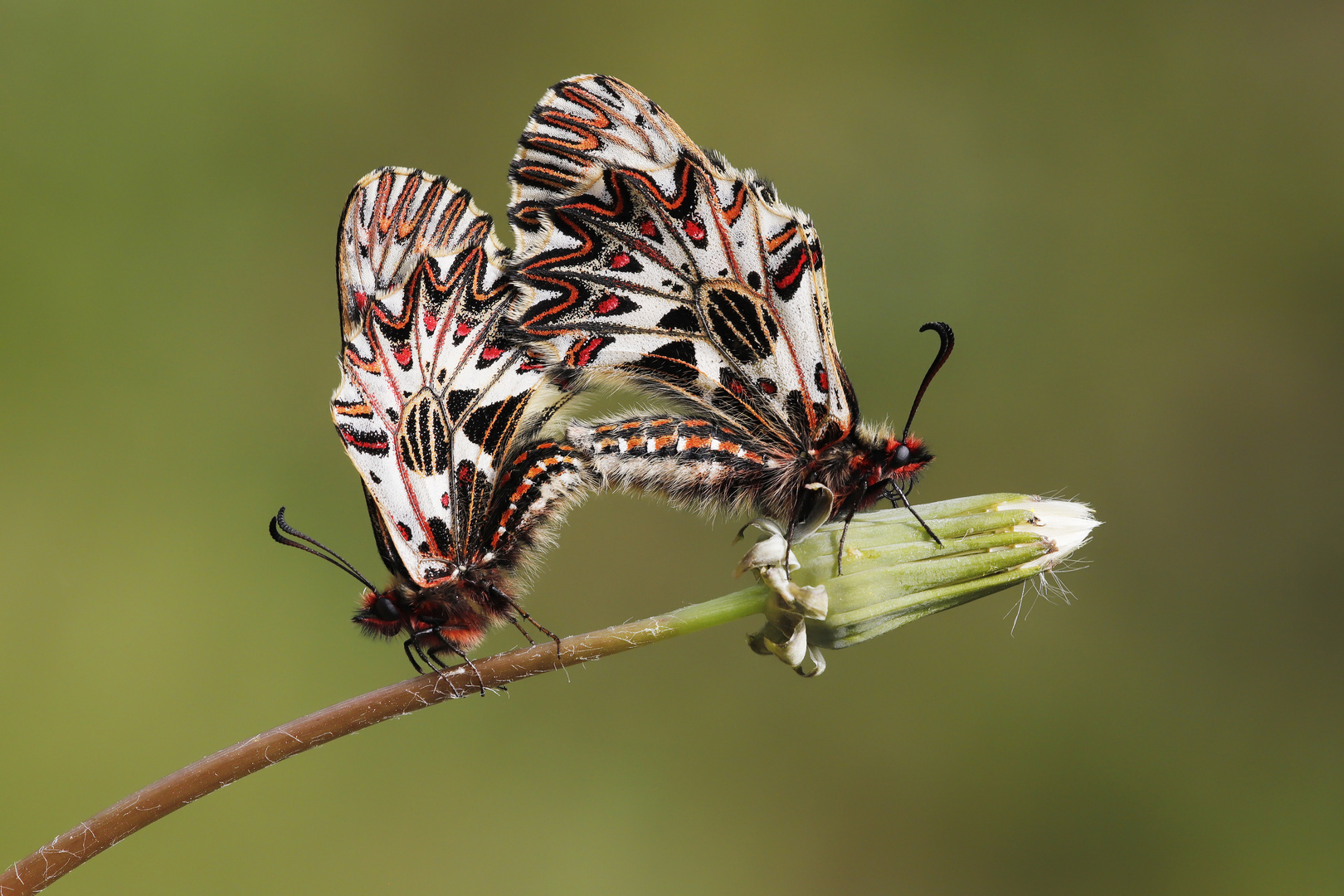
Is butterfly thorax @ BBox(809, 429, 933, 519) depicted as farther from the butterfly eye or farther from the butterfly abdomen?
the butterfly eye

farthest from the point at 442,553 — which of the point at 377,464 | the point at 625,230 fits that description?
the point at 625,230

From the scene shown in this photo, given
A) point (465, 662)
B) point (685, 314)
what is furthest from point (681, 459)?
point (465, 662)

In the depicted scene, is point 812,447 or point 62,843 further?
point 812,447

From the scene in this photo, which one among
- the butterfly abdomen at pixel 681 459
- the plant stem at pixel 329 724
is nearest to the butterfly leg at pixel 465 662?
the plant stem at pixel 329 724

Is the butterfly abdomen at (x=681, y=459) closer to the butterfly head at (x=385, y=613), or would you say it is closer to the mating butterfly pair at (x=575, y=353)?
the mating butterfly pair at (x=575, y=353)

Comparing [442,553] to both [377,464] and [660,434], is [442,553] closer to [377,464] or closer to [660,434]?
[377,464]

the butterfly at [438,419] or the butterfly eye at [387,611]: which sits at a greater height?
the butterfly at [438,419]

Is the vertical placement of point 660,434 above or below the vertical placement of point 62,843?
above
